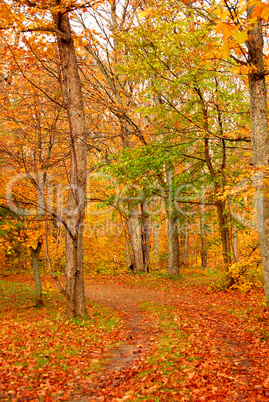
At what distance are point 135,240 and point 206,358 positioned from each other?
13.7 metres

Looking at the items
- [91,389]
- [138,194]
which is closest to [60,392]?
[91,389]

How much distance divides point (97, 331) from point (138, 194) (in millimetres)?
8373

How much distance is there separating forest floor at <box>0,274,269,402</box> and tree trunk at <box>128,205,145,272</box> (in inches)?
330

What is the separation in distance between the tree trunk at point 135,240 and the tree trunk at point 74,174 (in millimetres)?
10674

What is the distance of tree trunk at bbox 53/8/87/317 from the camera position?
7.50m

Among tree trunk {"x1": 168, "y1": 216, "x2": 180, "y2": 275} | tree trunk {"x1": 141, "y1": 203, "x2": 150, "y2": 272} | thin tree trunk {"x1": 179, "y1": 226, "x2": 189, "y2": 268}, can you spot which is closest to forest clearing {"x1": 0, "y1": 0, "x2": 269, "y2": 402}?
tree trunk {"x1": 168, "y1": 216, "x2": 180, "y2": 275}

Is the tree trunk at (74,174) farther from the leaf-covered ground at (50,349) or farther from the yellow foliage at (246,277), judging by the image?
the yellow foliage at (246,277)

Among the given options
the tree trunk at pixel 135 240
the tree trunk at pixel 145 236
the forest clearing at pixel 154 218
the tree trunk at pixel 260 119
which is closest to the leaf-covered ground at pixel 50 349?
the forest clearing at pixel 154 218

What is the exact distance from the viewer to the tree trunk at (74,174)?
295 inches

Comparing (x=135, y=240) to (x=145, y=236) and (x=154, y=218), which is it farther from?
(x=154, y=218)

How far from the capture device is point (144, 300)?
36.4 feet

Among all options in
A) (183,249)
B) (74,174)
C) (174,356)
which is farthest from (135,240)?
(174,356)

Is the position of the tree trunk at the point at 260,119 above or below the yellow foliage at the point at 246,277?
above

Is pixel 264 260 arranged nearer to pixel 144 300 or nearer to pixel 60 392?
pixel 60 392
